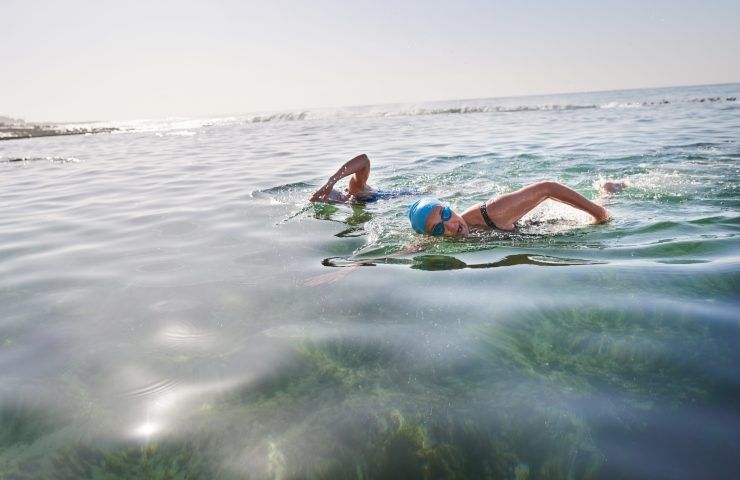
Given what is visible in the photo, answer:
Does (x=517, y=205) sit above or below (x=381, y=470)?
above

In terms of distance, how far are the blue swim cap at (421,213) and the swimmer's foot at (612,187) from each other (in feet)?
10.2

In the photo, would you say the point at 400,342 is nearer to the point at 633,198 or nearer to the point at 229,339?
the point at 229,339

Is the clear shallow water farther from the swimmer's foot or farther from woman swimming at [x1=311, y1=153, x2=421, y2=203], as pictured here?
woman swimming at [x1=311, y1=153, x2=421, y2=203]

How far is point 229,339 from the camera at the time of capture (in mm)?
3166

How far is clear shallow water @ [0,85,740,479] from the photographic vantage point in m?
2.10

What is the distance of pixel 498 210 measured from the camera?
5117 millimetres

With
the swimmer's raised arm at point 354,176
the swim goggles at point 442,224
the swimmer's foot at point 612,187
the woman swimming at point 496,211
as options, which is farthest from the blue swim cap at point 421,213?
the swimmer's foot at point 612,187


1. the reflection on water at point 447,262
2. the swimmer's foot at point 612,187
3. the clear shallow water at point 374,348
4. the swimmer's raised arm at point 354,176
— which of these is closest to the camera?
the clear shallow water at point 374,348

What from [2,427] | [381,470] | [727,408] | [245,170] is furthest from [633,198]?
[245,170]

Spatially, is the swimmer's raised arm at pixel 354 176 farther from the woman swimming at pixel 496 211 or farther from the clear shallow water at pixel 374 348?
the woman swimming at pixel 496 211

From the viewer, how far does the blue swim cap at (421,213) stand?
499 cm

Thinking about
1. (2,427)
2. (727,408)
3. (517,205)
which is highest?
(517,205)

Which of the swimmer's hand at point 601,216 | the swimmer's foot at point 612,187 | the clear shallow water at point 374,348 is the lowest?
the clear shallow water at point 374,348

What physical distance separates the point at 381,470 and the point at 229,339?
1.57 meters
